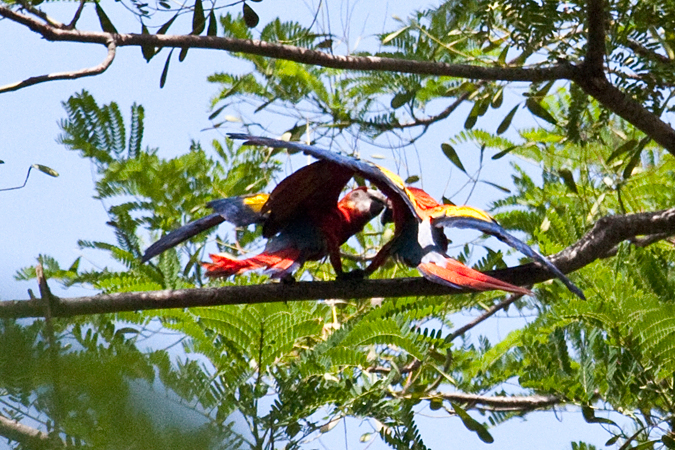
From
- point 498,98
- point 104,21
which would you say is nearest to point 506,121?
point 498,98

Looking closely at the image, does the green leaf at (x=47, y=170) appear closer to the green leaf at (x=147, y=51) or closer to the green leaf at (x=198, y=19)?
the green leaf at (x=147, y=51)

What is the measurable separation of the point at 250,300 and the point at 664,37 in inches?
68.4

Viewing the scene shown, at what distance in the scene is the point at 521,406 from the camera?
341cm

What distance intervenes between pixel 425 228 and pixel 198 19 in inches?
43.5

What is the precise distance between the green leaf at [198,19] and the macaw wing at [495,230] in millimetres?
1074

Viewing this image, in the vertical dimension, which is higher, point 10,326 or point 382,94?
point 382,94

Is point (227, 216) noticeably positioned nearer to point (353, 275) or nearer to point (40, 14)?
point (353, 275)

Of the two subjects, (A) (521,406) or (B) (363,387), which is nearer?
(B) (363,387)

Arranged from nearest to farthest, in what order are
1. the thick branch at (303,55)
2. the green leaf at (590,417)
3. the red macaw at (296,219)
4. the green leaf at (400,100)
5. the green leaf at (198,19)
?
the red macaw at (296,219), the thick branch at (303,55), the green leaf at (590,417), the green leaf at (198,19), the green leaf at (400,100)

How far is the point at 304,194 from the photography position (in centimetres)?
240

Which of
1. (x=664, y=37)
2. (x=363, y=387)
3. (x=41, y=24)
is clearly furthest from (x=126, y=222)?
(x=664, y=37)

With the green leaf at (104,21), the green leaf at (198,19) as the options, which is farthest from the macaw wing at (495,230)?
the green leaf at (104,21)

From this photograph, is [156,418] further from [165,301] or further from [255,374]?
[255,374]

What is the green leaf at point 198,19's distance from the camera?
279 centimetres
